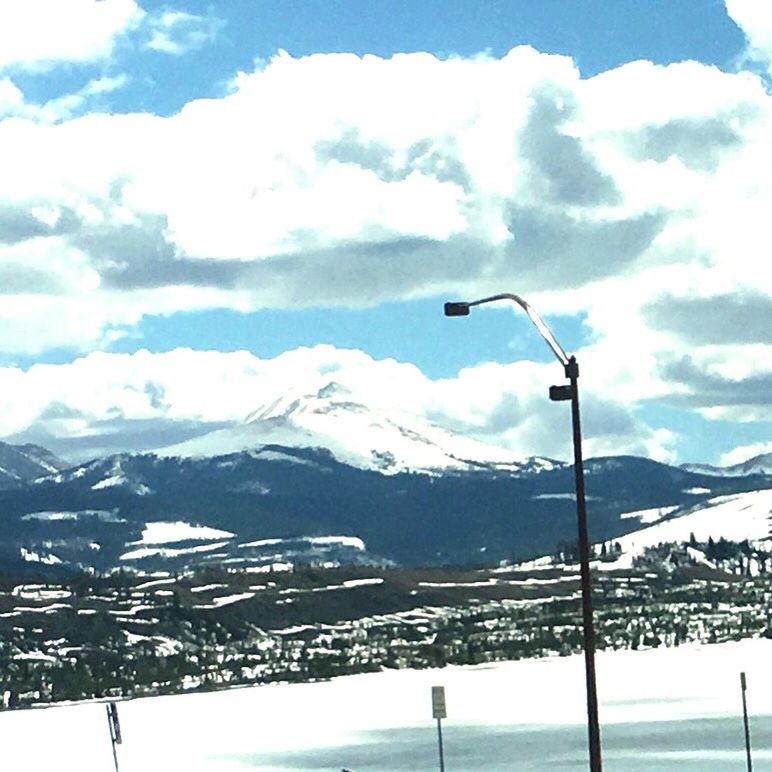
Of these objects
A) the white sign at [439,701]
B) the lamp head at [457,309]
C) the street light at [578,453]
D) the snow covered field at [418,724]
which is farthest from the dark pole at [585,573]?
the snow covered field at [418,724]

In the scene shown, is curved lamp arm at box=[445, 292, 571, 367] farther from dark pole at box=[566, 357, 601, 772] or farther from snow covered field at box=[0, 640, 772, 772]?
snow covered field at box=[0, 640, 772, 772]

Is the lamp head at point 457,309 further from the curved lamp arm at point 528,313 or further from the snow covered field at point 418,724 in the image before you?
the snow covered field at point 418,724

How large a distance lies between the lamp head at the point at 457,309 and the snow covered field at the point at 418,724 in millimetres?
29311

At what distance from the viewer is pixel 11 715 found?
125625mm

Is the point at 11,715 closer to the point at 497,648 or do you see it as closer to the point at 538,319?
the point at 497,648

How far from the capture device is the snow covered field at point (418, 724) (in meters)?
68.6

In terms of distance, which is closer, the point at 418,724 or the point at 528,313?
the point at 528,313

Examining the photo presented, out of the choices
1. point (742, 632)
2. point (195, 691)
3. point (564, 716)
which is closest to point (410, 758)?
point (564, 716)

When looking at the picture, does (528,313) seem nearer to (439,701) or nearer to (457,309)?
A: (457,309)

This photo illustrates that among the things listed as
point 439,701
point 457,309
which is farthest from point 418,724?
point 457,309

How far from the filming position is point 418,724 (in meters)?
92.1

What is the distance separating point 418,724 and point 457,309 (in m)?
59.1

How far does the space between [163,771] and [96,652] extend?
446 ft

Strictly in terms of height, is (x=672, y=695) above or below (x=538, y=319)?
below
